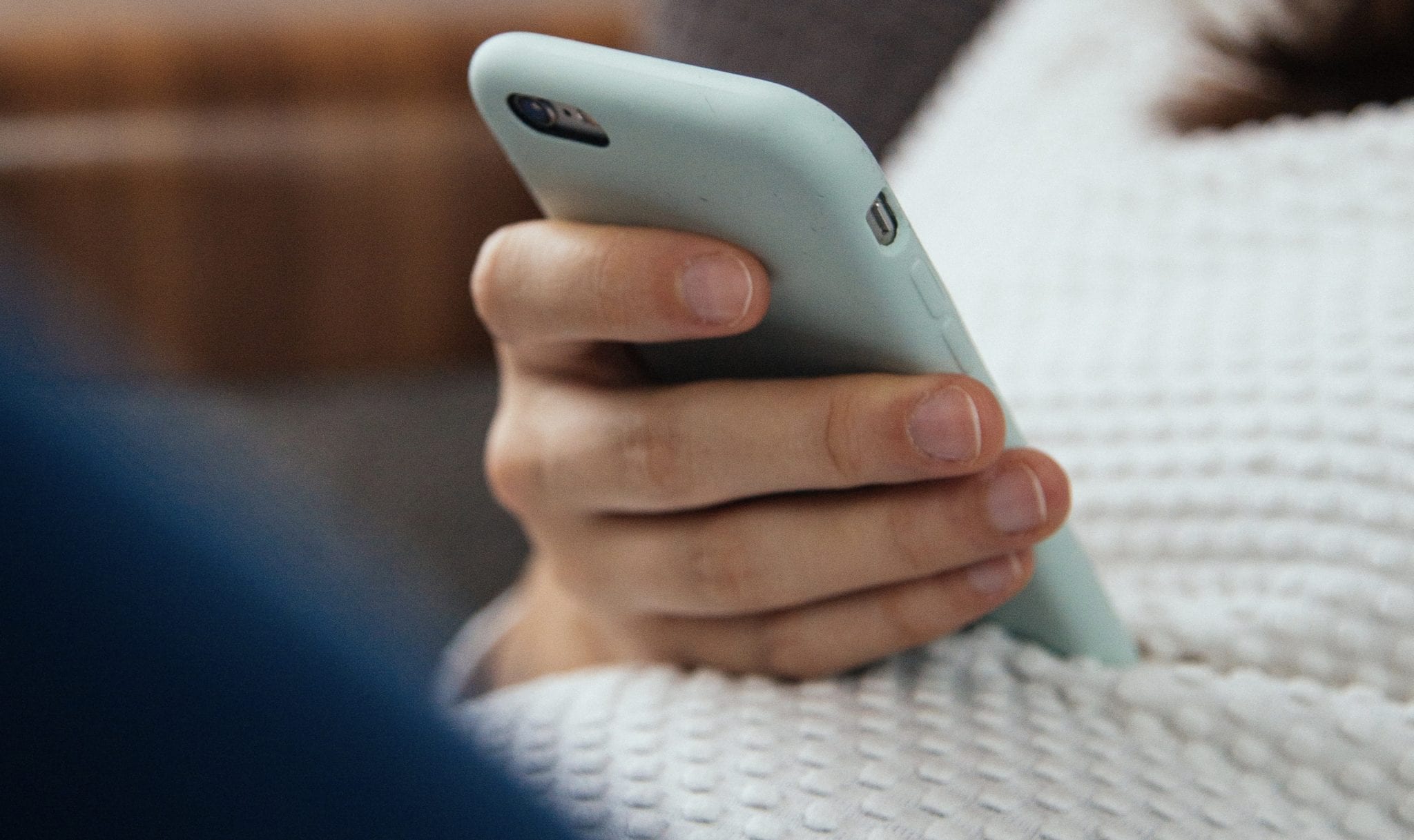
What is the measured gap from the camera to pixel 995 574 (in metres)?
0.25

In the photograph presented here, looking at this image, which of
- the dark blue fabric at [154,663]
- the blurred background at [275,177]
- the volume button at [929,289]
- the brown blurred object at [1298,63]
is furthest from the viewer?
the blurred background at [275,177]

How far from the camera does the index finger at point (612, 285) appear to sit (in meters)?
0.22

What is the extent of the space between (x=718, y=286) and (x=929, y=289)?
4 centimetres

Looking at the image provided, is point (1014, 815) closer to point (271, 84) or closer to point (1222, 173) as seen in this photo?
point (1222, 173)

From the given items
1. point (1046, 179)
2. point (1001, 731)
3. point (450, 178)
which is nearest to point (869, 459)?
point (1001, 731)

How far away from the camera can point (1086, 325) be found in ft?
1.00

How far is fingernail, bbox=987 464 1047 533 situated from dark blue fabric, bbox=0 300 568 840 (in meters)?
0.15

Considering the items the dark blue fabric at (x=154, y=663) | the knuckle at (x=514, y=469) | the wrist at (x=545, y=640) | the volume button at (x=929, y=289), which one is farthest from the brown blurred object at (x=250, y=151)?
the dark blue fabric at (x=154, y=663)

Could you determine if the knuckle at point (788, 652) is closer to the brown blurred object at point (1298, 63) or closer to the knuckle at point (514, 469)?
the knuckle at point (514, 469)

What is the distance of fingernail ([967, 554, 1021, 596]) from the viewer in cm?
24

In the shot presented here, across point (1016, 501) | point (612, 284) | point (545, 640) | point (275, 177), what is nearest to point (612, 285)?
point (612, 284)

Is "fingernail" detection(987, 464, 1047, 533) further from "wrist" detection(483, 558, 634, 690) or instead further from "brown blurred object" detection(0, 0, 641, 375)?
"brown blurred object" detection(0, 0, 641, 375)

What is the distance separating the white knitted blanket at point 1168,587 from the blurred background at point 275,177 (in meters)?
0.66

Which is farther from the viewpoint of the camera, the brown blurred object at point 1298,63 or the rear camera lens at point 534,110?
the brown blurred object at point 1298,63
